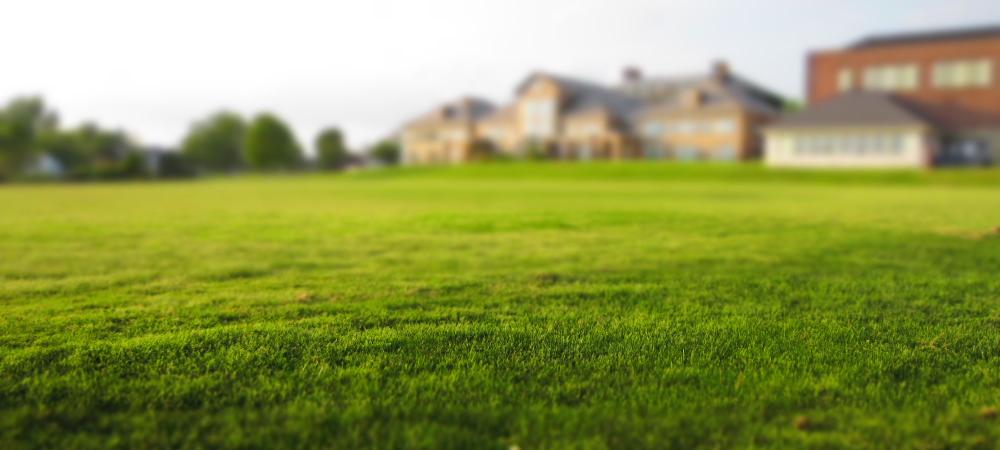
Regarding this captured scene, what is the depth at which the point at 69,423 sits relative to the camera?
3.01 meters

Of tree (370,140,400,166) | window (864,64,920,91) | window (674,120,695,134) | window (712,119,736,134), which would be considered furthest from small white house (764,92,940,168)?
tree (370,140,400,166)

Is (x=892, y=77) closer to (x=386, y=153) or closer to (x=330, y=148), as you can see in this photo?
(x=330, y=148)

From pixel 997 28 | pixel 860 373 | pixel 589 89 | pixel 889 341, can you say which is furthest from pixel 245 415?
pixel 589 89

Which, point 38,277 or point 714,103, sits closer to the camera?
point 38,277

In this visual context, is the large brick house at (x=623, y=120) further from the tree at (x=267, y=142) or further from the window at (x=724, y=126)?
the tree at (x=267, y=142)

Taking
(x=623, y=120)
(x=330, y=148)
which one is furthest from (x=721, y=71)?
(x=330, y=148)

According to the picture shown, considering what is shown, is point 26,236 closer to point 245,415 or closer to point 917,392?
point 245,415

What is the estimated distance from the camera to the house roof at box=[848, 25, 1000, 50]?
160 feet

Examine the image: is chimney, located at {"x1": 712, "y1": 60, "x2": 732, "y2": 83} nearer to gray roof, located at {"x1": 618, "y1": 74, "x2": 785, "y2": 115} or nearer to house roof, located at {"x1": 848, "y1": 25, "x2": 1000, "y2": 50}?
gray roof, located at {"x1": 618, "y1": 74, "x2": 785, "y2": 115}

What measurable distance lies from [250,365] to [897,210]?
1445cm

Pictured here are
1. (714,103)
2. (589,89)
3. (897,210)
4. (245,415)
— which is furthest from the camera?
(589,89)

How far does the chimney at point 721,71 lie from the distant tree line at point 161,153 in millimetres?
43066

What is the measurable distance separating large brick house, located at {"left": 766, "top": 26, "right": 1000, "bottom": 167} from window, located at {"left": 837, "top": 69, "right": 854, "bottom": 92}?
18.2 inches

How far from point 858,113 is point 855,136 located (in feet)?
6.00
